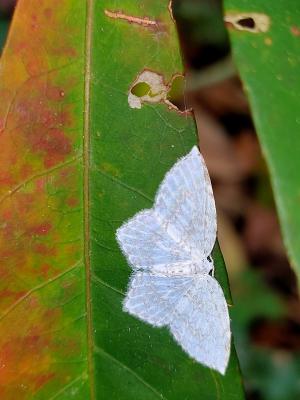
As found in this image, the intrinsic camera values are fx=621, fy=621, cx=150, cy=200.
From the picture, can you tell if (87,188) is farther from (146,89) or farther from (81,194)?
(146,89)

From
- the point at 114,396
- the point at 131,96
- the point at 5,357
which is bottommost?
the point at 114,396

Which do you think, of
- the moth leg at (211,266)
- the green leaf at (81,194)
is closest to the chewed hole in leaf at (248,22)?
the green leaf at (81,194)

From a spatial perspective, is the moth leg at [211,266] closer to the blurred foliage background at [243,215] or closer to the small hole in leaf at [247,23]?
the small hole in leaf at [247,23]

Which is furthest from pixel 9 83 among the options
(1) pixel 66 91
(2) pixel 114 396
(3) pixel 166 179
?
(2) pixel 114 396

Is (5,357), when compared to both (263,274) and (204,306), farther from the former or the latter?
(263,274)

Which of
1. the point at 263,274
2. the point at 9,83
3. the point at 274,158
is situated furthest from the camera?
the point at 263,274

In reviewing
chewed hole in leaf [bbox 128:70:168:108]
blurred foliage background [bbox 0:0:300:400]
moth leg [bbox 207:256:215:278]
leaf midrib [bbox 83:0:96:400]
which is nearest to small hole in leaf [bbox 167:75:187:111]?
chewed hole in leaf [bbox 128:70:168:108]
